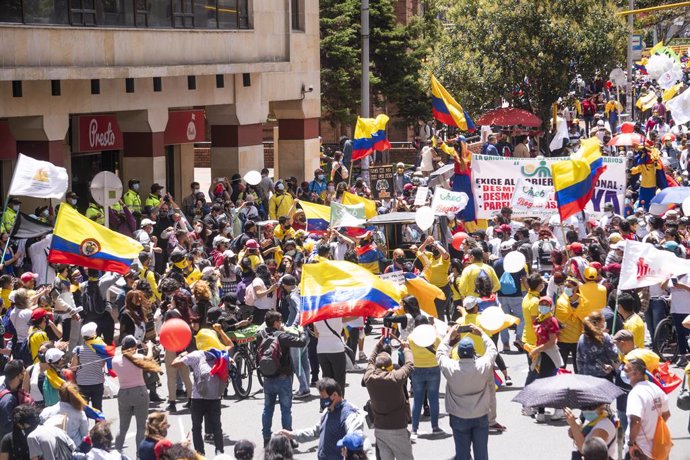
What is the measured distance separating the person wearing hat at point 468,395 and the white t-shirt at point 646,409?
162 centimetres

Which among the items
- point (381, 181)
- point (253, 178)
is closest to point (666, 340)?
point (253, 178)

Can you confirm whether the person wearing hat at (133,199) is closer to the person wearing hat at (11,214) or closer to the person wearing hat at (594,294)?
the person wearing hat at (11,214)

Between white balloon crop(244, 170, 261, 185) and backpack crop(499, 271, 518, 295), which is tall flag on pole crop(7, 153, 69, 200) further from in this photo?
white balloon crop(244, 170, 261, 185)

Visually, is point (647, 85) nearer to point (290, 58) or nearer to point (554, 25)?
point (554, 25)

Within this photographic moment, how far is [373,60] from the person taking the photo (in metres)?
45.0

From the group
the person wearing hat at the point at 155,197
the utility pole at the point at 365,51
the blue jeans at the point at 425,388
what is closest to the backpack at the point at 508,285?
the blue jeans at the point at 425,388

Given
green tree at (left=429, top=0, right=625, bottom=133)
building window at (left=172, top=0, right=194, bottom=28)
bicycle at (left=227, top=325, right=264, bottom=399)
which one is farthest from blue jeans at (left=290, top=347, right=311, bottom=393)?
green tree at (left=429, top=0, right=625, bottom=133)

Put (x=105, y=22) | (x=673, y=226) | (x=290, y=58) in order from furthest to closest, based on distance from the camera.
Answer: (x=290, y=58) → (x=105, y=22) → (x=673, y=226)

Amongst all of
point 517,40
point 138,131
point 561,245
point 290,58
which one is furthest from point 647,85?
point 561,245

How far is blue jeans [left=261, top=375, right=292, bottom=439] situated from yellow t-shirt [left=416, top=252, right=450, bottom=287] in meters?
4.98

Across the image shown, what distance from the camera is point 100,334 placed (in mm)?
17672

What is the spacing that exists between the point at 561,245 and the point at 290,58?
13.1 meters

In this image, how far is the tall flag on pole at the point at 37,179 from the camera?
1702 cm

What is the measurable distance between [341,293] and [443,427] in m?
2.15
